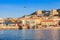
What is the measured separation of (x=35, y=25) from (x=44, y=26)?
2.77m

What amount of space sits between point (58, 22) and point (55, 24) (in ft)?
15.3

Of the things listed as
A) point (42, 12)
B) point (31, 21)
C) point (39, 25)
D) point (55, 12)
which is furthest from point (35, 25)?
point (42, 12)

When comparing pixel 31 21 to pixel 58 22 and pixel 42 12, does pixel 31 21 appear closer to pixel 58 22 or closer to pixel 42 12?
pixel 58 22

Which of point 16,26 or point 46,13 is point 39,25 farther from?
point 46,13

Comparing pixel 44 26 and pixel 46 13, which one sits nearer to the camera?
pixel 44 26

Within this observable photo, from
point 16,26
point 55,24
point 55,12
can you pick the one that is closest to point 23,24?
point 16,26

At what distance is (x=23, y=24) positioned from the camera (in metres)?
90.1

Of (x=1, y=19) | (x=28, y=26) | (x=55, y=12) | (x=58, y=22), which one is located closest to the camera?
(x=28, y=26)

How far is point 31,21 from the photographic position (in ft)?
317

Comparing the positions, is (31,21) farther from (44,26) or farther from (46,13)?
(46,13)

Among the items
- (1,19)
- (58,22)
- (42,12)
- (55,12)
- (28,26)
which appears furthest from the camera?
(42,12)

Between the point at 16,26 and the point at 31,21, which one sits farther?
the point at 31,21

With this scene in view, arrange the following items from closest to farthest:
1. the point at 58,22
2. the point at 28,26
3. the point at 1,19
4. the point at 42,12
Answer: the point at 28,26 < the point at 58,22 < the point at 1,19 < the point at 42,12

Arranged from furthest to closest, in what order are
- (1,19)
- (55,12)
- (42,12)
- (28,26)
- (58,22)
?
(42,12) → (55,12) → (1,19) → (58,22) → (28,26)
